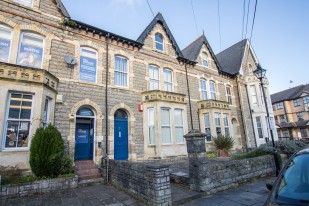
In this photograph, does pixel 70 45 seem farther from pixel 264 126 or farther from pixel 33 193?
pixel 264 126

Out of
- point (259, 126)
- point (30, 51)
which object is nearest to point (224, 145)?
point (259, 126)

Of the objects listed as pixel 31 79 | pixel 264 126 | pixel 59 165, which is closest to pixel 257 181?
pixel 59 165

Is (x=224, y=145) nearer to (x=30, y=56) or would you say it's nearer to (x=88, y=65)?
(x=88, y=65)

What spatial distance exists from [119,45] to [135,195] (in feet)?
31.3

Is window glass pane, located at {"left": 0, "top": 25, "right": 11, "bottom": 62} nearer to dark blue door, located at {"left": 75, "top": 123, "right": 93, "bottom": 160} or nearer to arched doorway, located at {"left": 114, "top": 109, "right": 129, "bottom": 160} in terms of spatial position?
dark blue door, located at {"left": 75, "top": 123, "right": 93, "bottom": 160}

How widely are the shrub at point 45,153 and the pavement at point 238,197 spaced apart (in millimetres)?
5256

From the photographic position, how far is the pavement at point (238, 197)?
498cm

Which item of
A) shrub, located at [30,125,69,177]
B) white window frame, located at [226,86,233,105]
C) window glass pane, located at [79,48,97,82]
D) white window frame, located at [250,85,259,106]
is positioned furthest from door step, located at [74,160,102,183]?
white window frame, located at [250,85,259,106]

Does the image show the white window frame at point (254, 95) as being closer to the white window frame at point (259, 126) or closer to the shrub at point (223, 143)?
the white window frame at point (259, 126)

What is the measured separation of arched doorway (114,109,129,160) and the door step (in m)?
1.75

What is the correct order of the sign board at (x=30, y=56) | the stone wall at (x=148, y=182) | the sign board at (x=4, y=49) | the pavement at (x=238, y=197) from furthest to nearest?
the sign board at (x=30, y=56), the sign board at (x=4, y=49), the pavement at (x=238, y=197), the stone wall at (x=148, y=182)

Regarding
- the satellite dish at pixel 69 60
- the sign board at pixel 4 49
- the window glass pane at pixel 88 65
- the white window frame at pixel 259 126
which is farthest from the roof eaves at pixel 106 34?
the white window frame at pixel 259 126

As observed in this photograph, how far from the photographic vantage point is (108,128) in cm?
1009

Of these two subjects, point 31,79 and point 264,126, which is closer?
point 31,79
